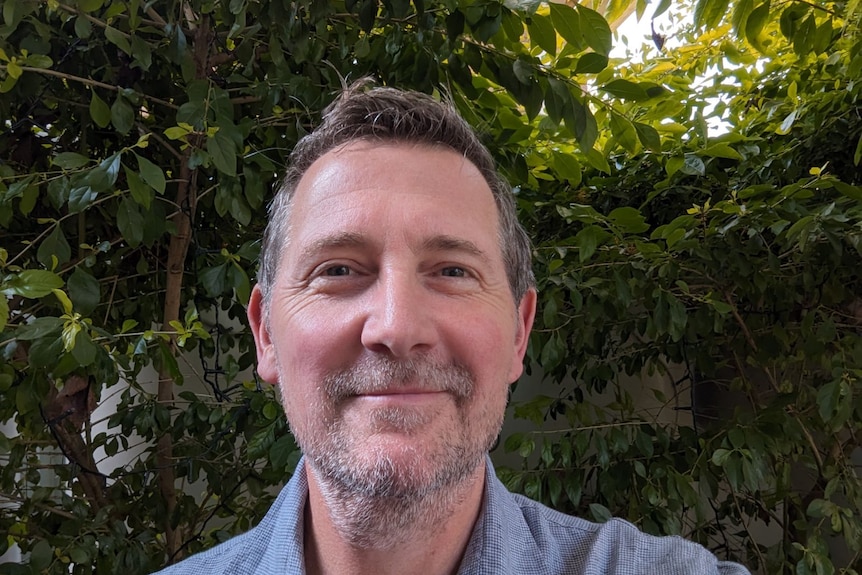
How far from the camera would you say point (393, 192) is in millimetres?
793

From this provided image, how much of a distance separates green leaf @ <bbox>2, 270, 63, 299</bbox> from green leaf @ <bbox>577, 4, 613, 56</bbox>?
0.85 m

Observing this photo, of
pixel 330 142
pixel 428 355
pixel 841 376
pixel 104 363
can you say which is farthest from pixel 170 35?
pixel 841 376

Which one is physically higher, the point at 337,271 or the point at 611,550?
the point at 337,271

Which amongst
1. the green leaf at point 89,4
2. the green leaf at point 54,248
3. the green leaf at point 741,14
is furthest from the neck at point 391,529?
the green leaf at point 741,14

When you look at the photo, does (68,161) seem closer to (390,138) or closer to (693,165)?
(390,138)

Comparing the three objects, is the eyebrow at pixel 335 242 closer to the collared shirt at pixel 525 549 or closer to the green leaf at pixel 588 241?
the collared shirt at pixel 525 549

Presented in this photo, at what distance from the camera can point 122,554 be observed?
1057 millimetres

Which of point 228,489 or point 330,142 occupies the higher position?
point 330,142

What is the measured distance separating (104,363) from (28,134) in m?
0.55

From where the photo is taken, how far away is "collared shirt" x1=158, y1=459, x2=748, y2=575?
809 millimetres

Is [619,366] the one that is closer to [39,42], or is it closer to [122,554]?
[122,554]

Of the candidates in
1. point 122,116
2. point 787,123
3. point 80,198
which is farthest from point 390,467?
point 787,123

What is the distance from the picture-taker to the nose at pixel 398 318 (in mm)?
690

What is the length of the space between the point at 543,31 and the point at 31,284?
829 millimetres
